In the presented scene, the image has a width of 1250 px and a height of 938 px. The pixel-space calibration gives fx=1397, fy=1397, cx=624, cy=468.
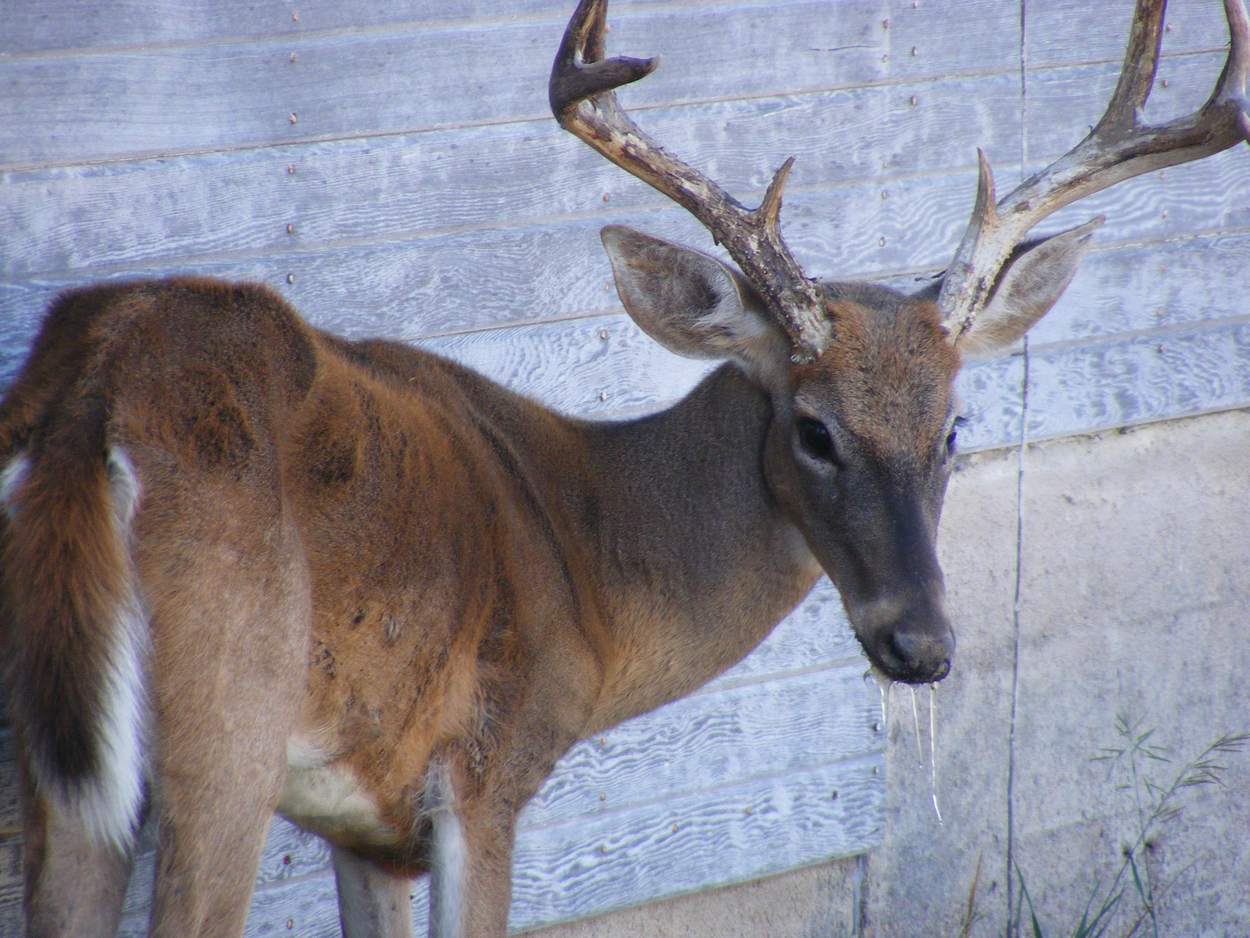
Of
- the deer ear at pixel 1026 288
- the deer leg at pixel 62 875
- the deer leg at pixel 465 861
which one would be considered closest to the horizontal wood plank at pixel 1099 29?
the deer ear at pixel 1026 288

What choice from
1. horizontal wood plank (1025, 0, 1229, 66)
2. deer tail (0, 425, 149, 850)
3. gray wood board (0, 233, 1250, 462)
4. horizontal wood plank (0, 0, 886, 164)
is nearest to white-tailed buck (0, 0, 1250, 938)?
deer tail (0, 425, 149, 850)

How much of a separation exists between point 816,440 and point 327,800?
1.35 m

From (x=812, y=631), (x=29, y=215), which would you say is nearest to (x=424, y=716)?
(x=29, y=215)

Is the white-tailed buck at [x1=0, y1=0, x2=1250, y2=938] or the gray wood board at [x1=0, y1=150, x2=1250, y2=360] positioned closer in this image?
the white-tailed buck at [x1=0, y1=0, x2=1250, y2=938]

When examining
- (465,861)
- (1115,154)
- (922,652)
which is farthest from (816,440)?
(465,861)

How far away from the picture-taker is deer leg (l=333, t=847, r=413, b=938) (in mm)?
3506

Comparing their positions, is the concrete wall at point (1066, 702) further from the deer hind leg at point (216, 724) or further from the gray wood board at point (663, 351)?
the deer hind leg at point (216, 724)

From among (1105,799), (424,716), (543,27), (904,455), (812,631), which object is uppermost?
(543,27)

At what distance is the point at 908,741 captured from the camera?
475 cm

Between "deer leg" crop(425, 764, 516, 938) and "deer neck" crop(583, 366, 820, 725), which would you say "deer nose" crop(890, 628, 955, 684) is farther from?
"deer leg" crop(425, 764, 516, 938)

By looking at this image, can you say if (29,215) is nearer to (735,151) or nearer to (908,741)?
(735,151)

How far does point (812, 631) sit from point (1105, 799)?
1456 millimetres

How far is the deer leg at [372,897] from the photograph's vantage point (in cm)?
351

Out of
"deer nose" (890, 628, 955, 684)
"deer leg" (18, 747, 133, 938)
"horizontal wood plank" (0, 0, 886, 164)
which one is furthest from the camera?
"horizontal wood plank" (0, 0, 886, 164)
